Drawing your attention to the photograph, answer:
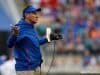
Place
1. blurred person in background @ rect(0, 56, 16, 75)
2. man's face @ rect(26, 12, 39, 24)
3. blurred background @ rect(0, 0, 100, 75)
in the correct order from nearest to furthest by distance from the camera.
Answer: man's face @ rect(26, 12, 39, 24)
blurred person in background @ rect(0, 56, 16, 75)
blurred background @ rect(0, 0, 100, 75)

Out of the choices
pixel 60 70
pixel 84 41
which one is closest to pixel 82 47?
pixel 84 41

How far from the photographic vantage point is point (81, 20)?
1791 cm

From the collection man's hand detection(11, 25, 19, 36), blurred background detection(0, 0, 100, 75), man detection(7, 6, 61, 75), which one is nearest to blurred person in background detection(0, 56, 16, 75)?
blurred background detection(0, 0, 100, 75)

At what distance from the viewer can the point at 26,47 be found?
8.19m

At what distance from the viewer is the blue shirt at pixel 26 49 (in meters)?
8.16

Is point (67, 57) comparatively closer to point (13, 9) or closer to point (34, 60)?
point (13, 9)

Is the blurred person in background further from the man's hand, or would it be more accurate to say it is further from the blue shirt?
the man's hand

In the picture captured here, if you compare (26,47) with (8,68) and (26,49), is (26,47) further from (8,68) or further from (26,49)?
(8,68)

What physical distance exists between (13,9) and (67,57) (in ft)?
7.93

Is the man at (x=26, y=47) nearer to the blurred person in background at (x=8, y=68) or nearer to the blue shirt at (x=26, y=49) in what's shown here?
the blue shirt at (x=26, y=49)

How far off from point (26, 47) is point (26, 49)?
0.03 m

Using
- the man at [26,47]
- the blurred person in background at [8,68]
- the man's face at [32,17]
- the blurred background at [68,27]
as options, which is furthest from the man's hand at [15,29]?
the blurred background at [68,27]

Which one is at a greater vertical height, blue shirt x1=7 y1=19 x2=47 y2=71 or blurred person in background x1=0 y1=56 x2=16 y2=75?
blue shirt x1=7 y1=19 x2=47 y2=71

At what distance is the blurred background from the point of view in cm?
1673
